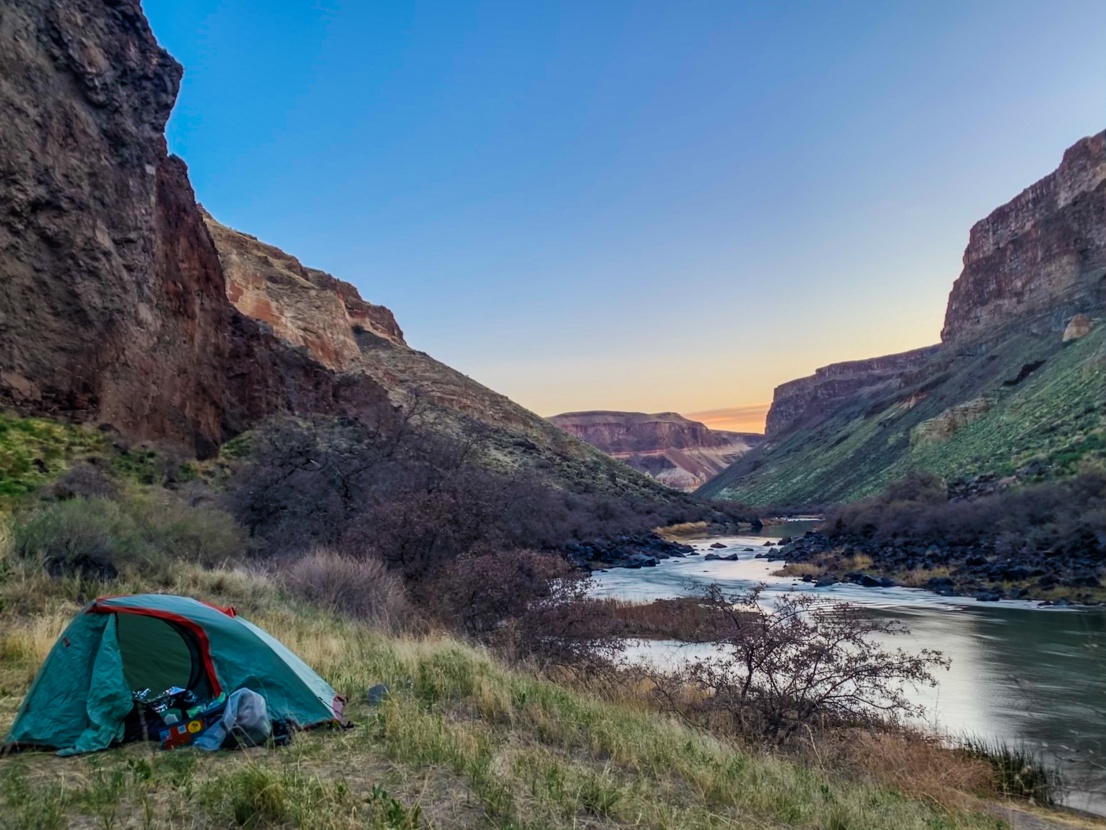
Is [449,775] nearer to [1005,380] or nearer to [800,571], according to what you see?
[800,571]

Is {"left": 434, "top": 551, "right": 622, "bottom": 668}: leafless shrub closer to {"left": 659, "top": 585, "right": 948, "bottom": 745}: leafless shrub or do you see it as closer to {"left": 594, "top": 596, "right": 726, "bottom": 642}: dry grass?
{"left": 659, "top": 585, "right": 948, "bottom": 745}: leafless shrub

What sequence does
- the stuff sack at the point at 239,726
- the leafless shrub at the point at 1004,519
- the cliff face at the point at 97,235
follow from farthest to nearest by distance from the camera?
the leafless shrub at the point at 1004,519, the cliff face at the point at 97,235, the stuff sack at the point at 239,726

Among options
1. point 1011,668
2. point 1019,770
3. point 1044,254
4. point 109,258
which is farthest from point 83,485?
point 1044,254

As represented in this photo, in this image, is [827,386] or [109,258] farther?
[827,386]

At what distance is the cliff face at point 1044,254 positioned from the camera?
213 ft

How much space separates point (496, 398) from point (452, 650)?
57.9 m

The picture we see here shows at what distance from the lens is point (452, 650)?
791 cm

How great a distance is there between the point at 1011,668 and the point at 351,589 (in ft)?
41.6

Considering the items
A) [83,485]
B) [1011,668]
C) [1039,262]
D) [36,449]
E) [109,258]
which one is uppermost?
[1039,262]

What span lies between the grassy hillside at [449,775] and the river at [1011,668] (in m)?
4.35

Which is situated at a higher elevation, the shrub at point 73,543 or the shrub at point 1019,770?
the shrub at point 73,543

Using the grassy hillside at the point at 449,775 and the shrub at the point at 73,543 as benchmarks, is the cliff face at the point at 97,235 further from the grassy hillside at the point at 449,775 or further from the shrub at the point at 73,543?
the grassy hillside at the point at 449,775

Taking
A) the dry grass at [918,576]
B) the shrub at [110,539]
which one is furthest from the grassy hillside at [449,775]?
the dry grass at [918,576]

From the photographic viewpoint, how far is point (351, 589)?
1173 cm
